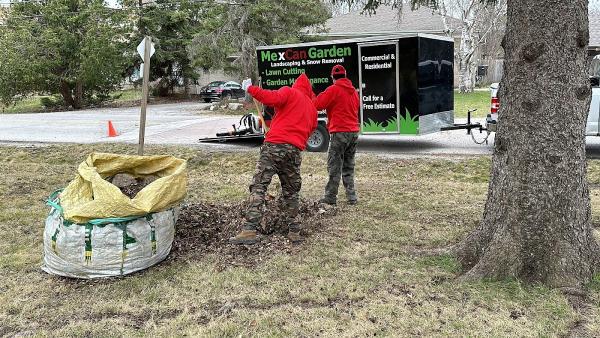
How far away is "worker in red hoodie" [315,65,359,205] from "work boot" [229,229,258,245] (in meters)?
1.65

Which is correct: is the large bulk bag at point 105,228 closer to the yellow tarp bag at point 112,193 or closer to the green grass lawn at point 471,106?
the yellow tarp bag at point 112,193

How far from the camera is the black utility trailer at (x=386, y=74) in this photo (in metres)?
10.2

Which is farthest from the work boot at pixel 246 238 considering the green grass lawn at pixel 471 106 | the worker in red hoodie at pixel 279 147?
the green grass lawn at pixel 471 106

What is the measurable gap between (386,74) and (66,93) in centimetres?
2267

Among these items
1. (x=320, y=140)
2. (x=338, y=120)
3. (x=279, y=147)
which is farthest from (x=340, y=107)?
(x=320, y=140)

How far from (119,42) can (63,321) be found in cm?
2740

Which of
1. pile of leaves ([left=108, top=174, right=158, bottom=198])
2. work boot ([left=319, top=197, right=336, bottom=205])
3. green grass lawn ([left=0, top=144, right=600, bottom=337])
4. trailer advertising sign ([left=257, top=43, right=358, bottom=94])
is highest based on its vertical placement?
trailer advertising sign ([left=257, top=43, right=358, bottom=94])

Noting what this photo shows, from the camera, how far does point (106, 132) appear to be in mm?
16000

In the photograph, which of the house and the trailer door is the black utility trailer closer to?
the trailer door

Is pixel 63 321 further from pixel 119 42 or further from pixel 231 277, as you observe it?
pixel 119 42

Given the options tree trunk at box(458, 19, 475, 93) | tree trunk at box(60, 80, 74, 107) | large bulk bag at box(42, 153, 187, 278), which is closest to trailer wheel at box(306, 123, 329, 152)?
large bulk bag at box(42, 153, 187, 278)

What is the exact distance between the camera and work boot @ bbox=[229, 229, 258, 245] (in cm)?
491

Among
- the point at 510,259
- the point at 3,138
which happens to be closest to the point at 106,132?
the point at 3,138

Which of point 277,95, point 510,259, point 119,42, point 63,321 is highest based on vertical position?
point 119,42
